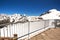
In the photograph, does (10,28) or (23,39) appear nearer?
(10,28)

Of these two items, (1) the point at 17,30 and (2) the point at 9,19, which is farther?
(2) the point at 9,19

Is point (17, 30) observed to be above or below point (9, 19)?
below

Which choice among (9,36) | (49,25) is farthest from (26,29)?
(49,25)

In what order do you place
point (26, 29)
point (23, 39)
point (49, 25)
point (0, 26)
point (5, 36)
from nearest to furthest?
1. point (0, 26)
2. point (5, 36)
3. point (23, 39)
4. point (26, 29)
5. point (49, 25)

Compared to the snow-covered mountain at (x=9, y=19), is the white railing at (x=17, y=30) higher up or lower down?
lower down

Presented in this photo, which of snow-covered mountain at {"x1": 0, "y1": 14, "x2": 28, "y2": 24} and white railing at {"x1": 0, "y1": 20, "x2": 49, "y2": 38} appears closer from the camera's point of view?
white railing at {"x1": 0, "y1": 20, "x2": 49, "y2": 38}

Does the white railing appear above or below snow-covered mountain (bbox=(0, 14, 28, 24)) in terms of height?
below

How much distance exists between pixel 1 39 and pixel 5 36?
33 cm

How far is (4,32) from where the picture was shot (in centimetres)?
497

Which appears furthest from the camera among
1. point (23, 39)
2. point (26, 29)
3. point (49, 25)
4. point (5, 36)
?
point (49, 25)

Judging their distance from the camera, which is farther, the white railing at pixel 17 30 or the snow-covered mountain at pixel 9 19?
the snow-covered mountain at pixel 9 19

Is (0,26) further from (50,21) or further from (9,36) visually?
(50,21)

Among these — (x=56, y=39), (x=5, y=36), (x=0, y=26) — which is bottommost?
(x=56, y=39)

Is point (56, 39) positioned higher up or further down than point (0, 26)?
further down
